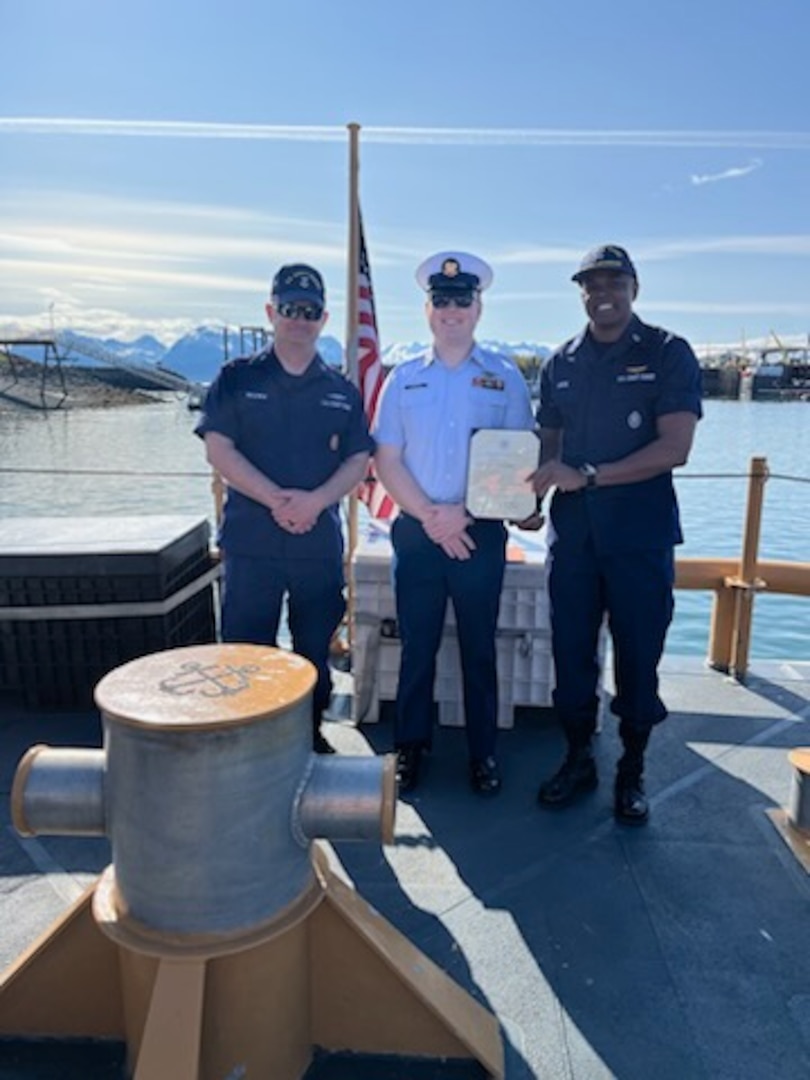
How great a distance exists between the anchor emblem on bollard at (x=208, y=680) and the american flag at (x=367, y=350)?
2325 mm

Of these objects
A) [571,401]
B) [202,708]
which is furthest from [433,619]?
[202,708]

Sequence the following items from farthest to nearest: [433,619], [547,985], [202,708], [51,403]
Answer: [51,403] < [433,619] < [547,985] < [202,708]

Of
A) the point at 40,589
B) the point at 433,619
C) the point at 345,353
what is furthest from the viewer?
the point at 345,353

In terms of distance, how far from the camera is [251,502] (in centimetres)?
245

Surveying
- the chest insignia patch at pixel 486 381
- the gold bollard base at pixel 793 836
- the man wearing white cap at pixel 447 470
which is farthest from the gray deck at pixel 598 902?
the chest insignia patch at pixel 486 381

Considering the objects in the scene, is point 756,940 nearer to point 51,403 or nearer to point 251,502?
point 251,502

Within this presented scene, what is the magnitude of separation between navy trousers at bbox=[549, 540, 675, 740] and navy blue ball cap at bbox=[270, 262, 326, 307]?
1.06 metres

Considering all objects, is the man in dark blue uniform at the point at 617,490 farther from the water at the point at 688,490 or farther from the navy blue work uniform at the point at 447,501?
the water at the point at 688,490

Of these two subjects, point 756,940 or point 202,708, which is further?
point 756,940

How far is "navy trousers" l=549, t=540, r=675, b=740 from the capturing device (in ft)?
7.80

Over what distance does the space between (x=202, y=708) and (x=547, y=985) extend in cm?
112

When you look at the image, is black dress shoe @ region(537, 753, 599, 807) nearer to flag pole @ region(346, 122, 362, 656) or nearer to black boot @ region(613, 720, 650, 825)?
black boot @ region(613, 720, 650, 825)

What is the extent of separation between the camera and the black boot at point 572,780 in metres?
2.55

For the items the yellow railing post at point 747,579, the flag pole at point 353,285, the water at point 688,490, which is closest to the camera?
the flag pole at point 353,285
